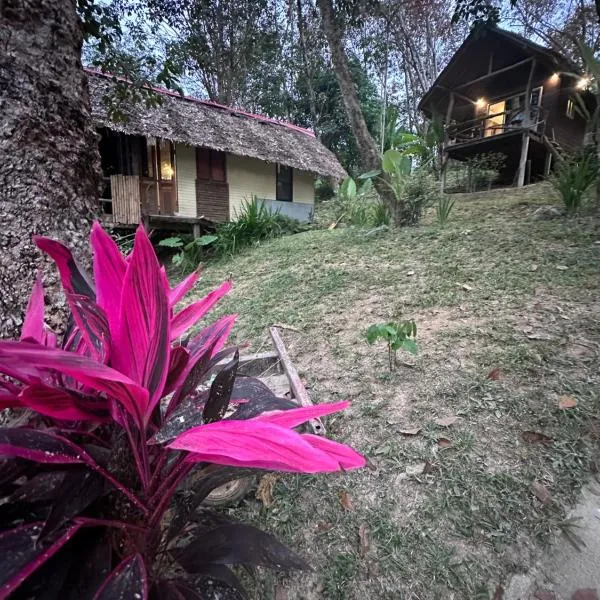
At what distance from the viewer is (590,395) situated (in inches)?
57.1

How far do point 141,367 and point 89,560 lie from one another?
11.8 inches

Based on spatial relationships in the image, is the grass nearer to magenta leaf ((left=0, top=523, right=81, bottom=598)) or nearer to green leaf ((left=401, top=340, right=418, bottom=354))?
green leaf ((left=401, top=340, right=418, bottom=354))

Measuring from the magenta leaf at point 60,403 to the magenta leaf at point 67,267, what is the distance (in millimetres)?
165

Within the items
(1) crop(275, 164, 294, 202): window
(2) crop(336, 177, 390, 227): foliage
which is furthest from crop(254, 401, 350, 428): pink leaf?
(1) crop(275, 164, 294, 202): window

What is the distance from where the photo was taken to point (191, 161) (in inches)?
331

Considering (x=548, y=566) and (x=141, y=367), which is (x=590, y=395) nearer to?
(x=548, y=566)

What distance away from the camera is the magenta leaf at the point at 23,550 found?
44 cm

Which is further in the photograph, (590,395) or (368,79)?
(368,79)

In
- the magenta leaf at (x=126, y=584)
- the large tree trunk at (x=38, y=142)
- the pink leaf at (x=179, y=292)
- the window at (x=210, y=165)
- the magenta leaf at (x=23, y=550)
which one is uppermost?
the window at (x=210, y=165)

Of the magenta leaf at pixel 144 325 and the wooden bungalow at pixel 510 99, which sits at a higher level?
the wooden bungalow at pixel 510 99

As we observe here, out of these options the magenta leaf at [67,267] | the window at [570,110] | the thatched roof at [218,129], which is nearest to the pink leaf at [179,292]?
the magenta leaf at [67,267]

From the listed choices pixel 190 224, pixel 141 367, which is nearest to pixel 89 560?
pixel 141 367

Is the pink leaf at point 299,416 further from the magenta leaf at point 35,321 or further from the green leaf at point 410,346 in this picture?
the green leaf at point 410,346

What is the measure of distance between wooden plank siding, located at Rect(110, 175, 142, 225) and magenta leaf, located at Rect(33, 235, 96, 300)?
7229mm
